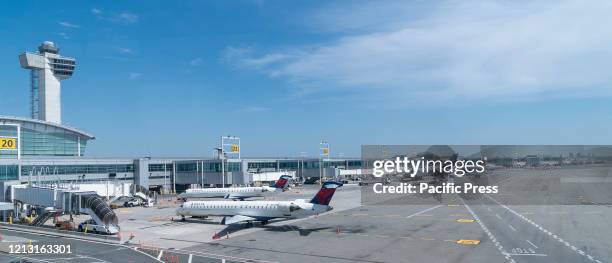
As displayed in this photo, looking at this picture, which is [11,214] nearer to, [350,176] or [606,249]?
[606,249]

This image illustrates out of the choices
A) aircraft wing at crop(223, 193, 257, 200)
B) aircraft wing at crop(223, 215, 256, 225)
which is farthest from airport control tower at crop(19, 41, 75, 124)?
aircraft wing at crop(223, 215, 256, 225)

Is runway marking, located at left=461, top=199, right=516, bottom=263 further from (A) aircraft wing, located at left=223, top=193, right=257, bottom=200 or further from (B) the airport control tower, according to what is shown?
(B) the airport control tower

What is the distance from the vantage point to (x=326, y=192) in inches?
1951

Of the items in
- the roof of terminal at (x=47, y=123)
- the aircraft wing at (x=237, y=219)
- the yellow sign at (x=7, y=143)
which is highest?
the roof of terminal at (x=47, y=123)

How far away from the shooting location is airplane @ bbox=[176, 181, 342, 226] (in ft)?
164

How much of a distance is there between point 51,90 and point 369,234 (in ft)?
486

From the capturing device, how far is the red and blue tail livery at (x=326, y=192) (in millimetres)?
49125

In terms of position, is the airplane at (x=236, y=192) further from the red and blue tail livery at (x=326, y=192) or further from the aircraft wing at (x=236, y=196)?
the red and blue tail livery at (x=326, y=192)

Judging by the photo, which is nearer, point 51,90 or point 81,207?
point 81,207

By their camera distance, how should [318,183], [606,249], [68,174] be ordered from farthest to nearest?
[318,183]
[68,174]
[606,249]

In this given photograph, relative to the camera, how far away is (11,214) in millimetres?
63656

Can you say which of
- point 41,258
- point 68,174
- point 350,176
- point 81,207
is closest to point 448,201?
point 81,207

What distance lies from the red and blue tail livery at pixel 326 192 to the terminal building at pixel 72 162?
42990mm

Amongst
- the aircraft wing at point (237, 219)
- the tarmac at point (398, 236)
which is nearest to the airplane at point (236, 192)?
the tarmac at point (398, 236)
